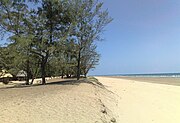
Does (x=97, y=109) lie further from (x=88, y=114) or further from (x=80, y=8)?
(x=80, y=8)

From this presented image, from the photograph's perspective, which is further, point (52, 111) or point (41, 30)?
point (41, 30)

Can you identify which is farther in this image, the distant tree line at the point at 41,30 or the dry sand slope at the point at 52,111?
the distant tree line at the point at 41,30

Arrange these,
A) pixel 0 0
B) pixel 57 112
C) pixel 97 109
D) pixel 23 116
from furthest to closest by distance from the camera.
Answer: pixel 0 0 → pixel 97 109 → pixel 57 112 → pixel 23 116

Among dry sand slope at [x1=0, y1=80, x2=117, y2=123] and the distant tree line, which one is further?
the distant tree line

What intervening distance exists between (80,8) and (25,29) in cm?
619

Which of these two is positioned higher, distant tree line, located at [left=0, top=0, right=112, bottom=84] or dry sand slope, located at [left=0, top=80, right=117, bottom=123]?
distant tree line, located at [left=0, top=0, right=112, bottom=84]

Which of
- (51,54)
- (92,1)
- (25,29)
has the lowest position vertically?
(51,54)

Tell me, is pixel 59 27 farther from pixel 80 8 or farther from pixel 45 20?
pixel 80 8

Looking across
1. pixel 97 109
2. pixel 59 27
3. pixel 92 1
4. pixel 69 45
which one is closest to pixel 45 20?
pixel 59 27

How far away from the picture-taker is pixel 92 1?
28.2 m

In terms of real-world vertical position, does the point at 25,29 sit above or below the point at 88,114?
above

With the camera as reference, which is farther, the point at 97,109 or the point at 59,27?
the point at 59,27

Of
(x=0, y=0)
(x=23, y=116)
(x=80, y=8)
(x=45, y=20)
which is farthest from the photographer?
(x=80, y=8)

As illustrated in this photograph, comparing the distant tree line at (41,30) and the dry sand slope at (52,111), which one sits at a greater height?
the distant tree line at (41,30)
